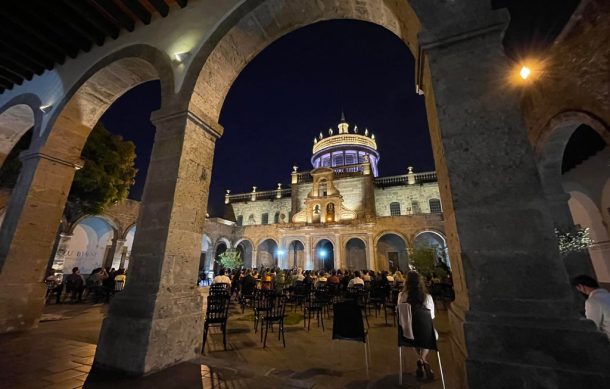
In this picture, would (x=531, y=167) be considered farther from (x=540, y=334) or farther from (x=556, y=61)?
(x=556, y=61)

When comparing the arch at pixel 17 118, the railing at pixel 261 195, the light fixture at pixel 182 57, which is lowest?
the light fixture at pixel 182 57

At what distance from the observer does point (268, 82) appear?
3094cm

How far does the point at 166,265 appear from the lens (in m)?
3.20

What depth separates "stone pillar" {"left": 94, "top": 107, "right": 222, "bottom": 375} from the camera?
2916 millimetres

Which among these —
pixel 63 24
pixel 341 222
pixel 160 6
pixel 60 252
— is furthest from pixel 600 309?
pixel 341 222

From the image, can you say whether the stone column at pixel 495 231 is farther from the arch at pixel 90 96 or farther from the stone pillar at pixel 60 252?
the stone pillar at pixel 60 252

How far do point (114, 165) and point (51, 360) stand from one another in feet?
28.3

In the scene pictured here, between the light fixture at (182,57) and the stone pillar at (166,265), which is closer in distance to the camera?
the stone pillar at (166,265)

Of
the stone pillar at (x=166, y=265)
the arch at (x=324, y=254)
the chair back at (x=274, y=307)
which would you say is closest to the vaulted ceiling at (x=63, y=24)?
the stone pillar at (x=166, y=265)

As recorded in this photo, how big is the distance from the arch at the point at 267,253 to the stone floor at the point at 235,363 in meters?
20.0

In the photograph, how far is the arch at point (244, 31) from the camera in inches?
157

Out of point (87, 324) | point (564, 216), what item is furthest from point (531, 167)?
point (87, 324)

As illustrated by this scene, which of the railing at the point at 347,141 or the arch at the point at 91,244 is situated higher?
the railing at the point at 347,141

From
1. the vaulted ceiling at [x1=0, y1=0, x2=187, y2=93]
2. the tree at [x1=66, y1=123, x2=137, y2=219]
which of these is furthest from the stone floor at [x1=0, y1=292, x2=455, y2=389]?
the tree at [x1=66, y1=123, x2=137, y2=219]
